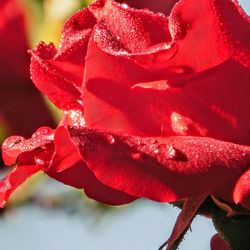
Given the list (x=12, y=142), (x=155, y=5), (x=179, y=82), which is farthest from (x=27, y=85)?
(x=179, y=82)

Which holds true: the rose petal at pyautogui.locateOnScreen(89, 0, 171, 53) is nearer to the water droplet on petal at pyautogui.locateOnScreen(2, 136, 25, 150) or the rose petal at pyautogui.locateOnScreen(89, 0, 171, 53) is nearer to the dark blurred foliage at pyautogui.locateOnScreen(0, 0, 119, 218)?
the water droplet on petal at pyautogui.locateOnScreen(2, 136, 25, 150)

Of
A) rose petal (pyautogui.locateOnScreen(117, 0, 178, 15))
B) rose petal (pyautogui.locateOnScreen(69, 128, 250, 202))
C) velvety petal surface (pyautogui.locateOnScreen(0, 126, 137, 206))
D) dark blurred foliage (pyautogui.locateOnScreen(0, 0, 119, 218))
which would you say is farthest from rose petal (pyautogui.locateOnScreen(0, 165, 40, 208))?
dark blurred foliage (pyautogui.locateOnScreen(0, 0, 119, 218))

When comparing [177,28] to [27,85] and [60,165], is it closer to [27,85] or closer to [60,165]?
[60,165]

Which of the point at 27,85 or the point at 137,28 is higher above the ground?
the point at 137,28

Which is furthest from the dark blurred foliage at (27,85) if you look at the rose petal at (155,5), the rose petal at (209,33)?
the rose petal at (209,33)

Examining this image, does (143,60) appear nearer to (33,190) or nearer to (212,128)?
(212,128)

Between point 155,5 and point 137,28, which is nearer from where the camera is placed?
point 137,28
